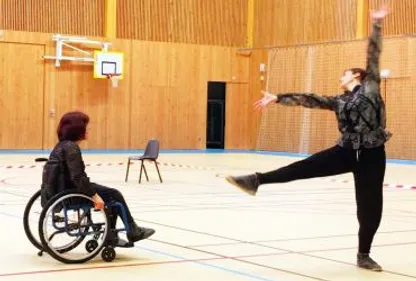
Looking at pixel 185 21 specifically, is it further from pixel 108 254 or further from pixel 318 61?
pixel 108 254

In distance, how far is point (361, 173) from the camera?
6484 mm

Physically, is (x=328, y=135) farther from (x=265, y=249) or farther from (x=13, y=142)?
(x=265, y=249)

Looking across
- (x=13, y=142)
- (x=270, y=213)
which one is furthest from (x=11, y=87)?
(x=270, y=213)

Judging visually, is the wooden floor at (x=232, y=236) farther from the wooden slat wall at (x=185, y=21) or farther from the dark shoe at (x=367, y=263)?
the wooden slat wall at (x=185, y=21)

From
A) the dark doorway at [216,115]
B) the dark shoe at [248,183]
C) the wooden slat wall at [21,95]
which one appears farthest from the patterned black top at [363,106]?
the dark doorway at [216,115]

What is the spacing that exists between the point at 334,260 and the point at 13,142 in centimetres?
2087

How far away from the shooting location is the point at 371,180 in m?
6.48

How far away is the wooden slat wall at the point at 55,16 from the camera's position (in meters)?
26.0

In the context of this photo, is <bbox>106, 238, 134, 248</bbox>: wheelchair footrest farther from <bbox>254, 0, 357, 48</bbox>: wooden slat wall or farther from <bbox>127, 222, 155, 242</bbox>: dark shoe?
<bbox>254, 0, 357, 48</bbox>: wooden slat wall

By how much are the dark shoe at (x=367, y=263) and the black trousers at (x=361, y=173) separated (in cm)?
5

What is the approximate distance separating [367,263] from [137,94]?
22.4 metres

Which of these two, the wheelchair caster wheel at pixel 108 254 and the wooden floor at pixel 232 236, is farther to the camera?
the wheelchair caster wheel at pixel 108 254

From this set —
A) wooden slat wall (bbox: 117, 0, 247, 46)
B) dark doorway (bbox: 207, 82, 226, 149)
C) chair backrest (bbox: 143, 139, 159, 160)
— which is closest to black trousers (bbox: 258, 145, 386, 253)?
chair backrest (bbox: 143, 139, 159, 160)

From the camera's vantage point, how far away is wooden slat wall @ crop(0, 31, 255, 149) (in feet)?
86.5
